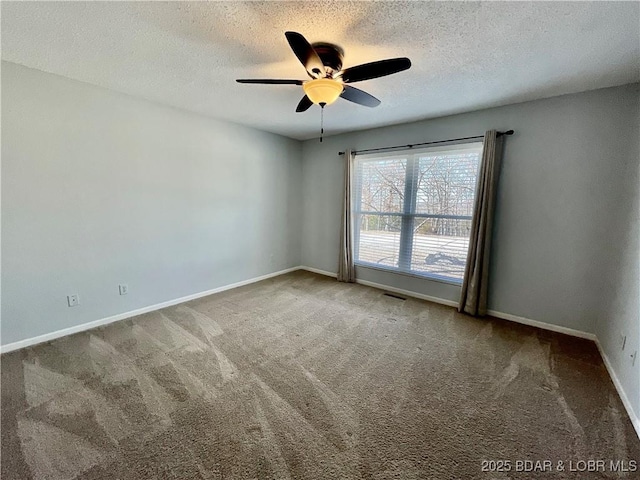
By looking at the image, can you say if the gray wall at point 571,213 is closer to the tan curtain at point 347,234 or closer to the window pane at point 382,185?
the window pane at point 382,185

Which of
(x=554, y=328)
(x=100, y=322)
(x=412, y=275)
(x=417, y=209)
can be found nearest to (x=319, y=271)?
(x=412, y=275)

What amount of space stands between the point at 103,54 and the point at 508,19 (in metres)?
2.78

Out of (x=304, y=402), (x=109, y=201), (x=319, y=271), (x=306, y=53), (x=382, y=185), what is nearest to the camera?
(x=306, y=53)

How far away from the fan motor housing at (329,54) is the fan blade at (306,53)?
119mm

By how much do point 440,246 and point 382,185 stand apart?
3.99 feet

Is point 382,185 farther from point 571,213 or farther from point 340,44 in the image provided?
point 340,44

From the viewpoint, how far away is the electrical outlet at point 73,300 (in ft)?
8.45

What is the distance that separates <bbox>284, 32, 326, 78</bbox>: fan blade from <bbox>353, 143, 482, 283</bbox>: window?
89.4 inches

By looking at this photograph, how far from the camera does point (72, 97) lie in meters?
2.43

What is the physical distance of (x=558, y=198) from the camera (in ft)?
8.83

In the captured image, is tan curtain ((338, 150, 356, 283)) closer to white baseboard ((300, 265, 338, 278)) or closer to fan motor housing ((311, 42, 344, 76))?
white baseboard ((300, 265, 338, 278))

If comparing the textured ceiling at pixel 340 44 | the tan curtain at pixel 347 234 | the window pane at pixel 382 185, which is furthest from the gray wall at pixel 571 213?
the tan curtain at pixel 347 234

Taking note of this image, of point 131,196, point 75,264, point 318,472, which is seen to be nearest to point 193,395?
point 318,472

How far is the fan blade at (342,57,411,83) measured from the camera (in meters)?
1.56
